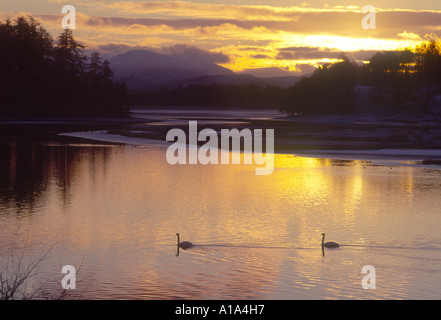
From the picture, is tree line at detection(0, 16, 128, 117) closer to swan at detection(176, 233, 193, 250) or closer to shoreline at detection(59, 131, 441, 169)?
shoreline at detection(59, 131, 441, 169)

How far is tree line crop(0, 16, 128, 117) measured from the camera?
13800cm

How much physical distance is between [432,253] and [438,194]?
525 inches

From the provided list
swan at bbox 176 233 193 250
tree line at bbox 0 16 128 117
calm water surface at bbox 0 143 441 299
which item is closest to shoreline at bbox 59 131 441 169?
calm water surface at bbox 0 143 441 299

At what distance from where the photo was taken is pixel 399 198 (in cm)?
3300

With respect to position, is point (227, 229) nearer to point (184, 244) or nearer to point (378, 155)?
point (184, 244)

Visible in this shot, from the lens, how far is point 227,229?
995 inches

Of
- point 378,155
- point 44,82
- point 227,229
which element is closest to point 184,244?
point 227,229

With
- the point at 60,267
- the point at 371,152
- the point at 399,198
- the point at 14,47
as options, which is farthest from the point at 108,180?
the point at 14,47

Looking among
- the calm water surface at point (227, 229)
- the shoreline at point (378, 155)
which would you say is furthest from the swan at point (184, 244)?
the shoreline at point (378, 155)

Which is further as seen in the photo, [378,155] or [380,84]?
[380,84]

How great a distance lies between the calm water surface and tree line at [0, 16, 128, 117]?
98.0 m

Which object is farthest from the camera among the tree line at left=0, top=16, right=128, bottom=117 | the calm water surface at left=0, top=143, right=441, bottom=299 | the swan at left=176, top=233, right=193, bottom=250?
the tree line at left=0, top=16, right=128, bottom=117

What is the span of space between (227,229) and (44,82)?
126769 millimetres

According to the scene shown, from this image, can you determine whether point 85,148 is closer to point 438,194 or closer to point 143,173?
point 143,173
